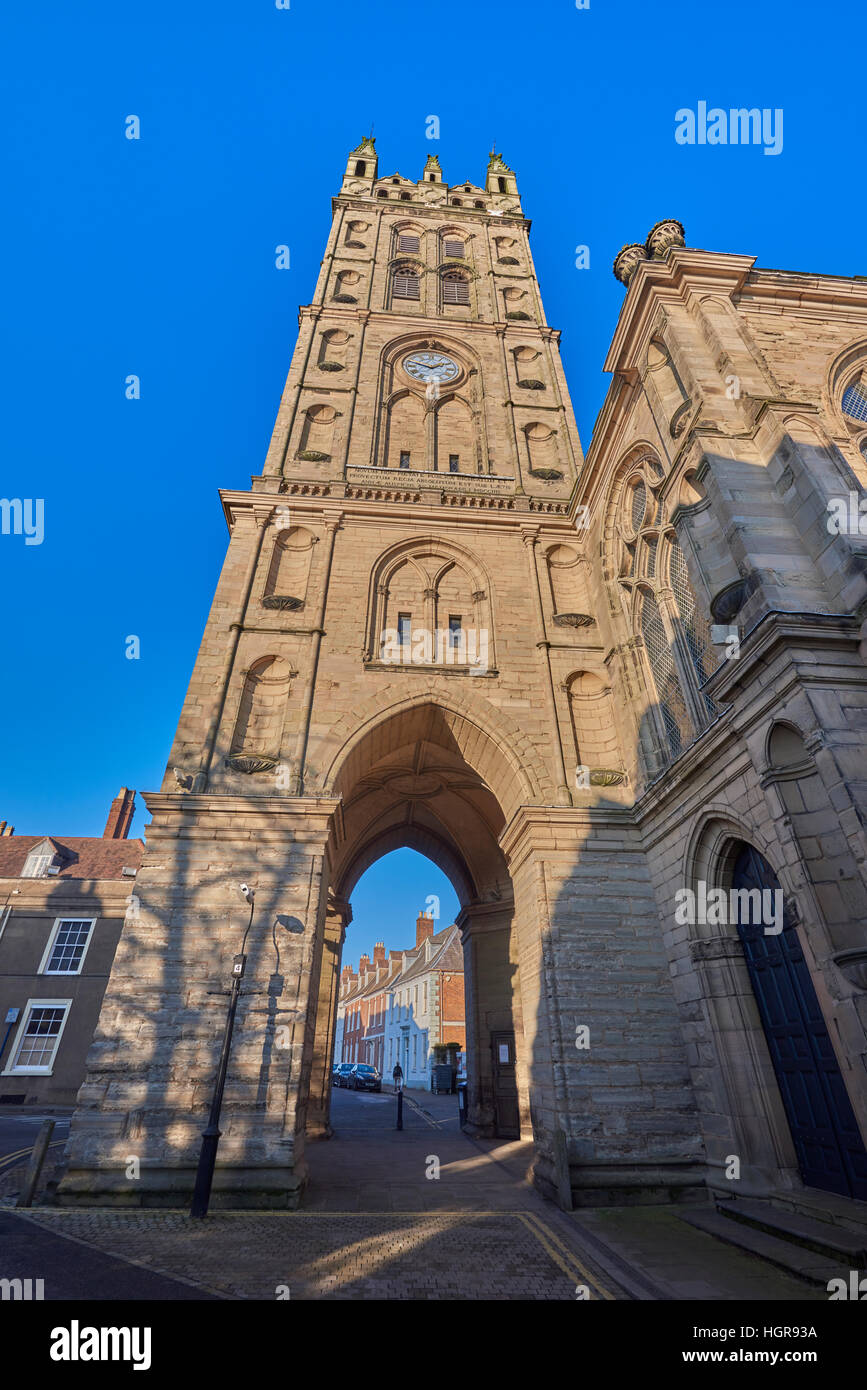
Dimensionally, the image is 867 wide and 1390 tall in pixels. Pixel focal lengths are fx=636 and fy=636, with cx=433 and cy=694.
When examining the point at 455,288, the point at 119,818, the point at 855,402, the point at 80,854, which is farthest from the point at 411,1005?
the point at 855,402

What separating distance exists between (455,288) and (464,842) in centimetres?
2346

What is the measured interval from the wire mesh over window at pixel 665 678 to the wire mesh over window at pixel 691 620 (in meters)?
0.67

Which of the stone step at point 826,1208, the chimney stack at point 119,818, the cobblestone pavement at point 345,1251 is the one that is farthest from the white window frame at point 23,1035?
the stone step at point 826,1208

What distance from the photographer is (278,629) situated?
14.7 meters

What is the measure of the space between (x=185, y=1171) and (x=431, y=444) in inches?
755

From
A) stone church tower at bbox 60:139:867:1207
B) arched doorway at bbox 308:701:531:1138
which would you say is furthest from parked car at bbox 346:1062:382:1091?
stone church tower at bbox 60:139:867:1207

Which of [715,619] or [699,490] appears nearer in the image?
[715,619]

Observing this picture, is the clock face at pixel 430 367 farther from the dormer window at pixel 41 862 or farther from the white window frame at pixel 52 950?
the dormer window at pixel 41 862

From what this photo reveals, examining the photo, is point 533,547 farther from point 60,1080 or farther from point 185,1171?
point 60,1080

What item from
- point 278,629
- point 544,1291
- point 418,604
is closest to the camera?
point 544,1291

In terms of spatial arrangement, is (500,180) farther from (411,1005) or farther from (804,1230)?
(411,1005)

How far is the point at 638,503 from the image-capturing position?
14.4 metres

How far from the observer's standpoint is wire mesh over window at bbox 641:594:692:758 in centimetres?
1184

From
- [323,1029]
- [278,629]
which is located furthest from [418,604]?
[323,1029]
